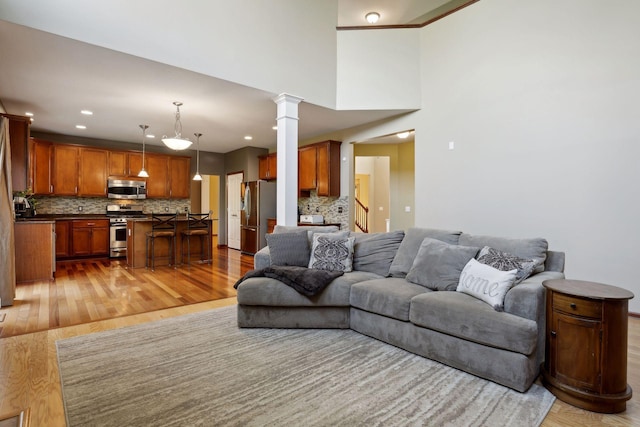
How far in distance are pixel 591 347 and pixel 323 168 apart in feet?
17.1

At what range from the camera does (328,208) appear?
272 inches

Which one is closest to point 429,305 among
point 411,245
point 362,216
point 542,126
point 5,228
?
point 411,245

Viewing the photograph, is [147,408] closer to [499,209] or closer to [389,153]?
[499,209]

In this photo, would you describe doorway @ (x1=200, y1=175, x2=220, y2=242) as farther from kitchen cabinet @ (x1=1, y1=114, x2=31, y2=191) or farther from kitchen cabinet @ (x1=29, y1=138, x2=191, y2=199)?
kitchen cabinet @ (x1=1, y1=114, x2=31, y2=191)

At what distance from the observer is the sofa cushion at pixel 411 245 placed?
3.01 m

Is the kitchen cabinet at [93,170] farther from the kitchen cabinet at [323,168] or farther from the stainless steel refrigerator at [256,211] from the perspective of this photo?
the kitchen cabinet at [323,168]

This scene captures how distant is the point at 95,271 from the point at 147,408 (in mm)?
4823

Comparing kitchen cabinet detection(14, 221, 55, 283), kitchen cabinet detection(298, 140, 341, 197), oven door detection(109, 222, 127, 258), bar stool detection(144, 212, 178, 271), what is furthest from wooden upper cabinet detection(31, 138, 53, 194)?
kitchen cabinet detection(298, 140, 341, 197)

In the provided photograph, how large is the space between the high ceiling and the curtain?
90cm

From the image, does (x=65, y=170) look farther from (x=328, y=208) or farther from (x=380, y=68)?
(x=380, y=68)

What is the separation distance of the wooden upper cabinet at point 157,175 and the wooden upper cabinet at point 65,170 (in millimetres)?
1380

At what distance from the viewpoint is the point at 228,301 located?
3893 millimetres

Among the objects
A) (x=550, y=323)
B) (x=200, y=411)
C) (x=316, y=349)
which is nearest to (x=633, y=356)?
(x=550, y=323)

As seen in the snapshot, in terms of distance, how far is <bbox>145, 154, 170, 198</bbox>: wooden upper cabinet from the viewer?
25.6ft
